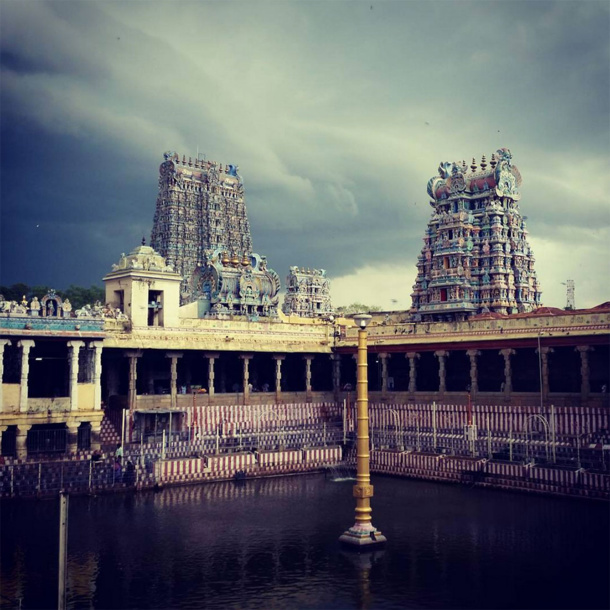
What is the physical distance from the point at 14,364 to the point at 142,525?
824 inches

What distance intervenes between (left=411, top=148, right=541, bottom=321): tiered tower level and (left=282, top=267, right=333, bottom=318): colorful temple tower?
40117 mm

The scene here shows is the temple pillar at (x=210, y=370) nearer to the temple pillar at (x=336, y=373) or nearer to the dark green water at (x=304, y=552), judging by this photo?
the temple pillar at (x=336, y=373)

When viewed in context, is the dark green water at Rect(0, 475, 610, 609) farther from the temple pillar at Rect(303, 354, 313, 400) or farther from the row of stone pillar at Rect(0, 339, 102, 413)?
the temple pillar at Rect(303, 354, 313, 400)

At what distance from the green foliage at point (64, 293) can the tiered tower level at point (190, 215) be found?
766 inches

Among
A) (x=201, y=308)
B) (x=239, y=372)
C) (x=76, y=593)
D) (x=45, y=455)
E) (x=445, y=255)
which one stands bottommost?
(x=76, y=593)

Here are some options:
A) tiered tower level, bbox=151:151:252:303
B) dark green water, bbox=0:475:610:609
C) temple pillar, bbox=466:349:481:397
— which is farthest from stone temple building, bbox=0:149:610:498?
tiered tower level, bbox=151:151:252:303

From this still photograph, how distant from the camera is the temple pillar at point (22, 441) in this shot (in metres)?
46.0

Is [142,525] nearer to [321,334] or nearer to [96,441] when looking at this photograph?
[96,441]

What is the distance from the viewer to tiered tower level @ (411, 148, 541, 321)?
71625mm

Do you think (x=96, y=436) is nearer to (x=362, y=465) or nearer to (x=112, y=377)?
(x=112, y=377)

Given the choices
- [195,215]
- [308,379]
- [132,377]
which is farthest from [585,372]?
[195,215]

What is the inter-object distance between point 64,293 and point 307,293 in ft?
160

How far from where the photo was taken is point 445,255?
72.4 m

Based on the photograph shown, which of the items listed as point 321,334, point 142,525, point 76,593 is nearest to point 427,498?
point 142,525
